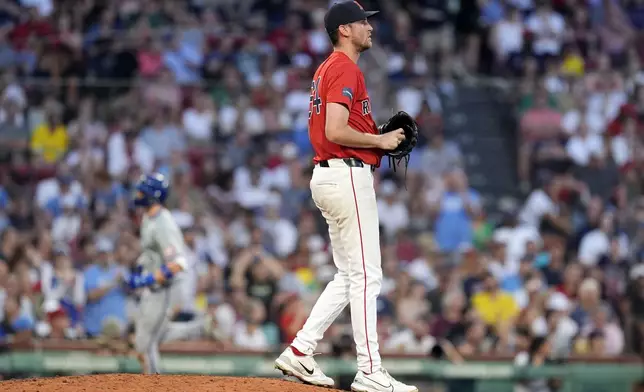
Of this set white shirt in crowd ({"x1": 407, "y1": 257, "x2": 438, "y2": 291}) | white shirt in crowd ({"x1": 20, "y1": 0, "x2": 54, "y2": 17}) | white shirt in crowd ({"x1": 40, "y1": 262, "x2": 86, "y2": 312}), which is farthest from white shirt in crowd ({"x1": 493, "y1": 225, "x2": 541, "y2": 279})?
white shirt in crowd ({"x1": 20, "y1": 0, "x2": 54, "y2": 17})

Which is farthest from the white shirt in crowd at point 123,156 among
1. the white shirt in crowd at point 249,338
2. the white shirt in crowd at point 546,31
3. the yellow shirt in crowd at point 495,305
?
the white shirt in crowd at point 546,31

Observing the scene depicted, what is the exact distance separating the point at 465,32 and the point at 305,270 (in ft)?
16.1

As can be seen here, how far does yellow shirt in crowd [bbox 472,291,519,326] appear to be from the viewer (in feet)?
45.8

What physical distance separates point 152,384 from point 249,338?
18.6 feet

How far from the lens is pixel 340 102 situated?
7234 millimetres

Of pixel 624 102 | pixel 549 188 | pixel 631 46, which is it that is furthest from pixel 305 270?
pixel 631 46

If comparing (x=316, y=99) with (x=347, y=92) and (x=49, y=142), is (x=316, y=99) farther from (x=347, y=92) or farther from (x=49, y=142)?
(x=49, y=142)

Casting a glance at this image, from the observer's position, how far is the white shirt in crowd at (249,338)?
13281 millimetres

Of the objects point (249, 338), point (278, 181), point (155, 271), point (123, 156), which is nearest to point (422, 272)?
point (278, 181)

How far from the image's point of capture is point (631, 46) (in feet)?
56.0

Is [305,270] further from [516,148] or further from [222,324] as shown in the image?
[516,148]

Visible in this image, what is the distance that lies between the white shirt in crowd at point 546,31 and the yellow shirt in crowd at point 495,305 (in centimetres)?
443

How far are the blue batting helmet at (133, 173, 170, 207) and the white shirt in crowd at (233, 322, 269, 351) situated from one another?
10.7 feet

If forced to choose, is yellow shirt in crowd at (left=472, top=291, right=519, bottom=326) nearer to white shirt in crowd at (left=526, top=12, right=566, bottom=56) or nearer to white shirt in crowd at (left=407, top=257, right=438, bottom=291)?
white shirt in crowd at (left=407, top=257, right=438, bottom=291)
